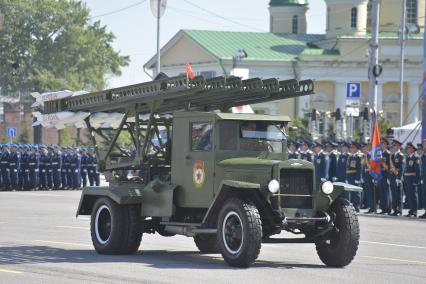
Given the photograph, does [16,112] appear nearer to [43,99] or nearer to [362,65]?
[362,65]

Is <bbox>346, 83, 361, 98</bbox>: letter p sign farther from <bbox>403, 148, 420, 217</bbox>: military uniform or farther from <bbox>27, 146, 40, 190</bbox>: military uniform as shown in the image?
<bbox>27, 146, 40, 190</bbox>: military uniform

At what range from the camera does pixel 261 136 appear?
1638 centimetres

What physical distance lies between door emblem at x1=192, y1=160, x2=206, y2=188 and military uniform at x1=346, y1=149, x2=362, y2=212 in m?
15.3

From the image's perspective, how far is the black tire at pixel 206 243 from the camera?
17406mm

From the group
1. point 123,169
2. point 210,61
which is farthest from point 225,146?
point 210,61

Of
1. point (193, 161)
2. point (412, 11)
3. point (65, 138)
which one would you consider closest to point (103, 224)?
point (193, 161)

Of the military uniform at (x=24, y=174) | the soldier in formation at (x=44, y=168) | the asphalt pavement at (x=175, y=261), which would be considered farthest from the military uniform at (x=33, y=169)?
the asphalt pavement at (x=175, y=261)

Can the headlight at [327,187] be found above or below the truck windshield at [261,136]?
below

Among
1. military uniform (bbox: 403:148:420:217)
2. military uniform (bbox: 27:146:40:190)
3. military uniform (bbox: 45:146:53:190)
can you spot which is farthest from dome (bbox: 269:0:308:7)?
military uniform (bbox: 403:148:420:217)

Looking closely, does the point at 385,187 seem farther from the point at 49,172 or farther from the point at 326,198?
the point at 49,172

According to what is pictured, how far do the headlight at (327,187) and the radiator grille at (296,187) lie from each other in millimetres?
200

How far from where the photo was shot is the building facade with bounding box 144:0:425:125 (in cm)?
9106

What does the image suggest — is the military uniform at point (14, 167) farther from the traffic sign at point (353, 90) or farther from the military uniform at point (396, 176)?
the military uniform at point (396, 176)

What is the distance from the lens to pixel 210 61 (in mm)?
92938
